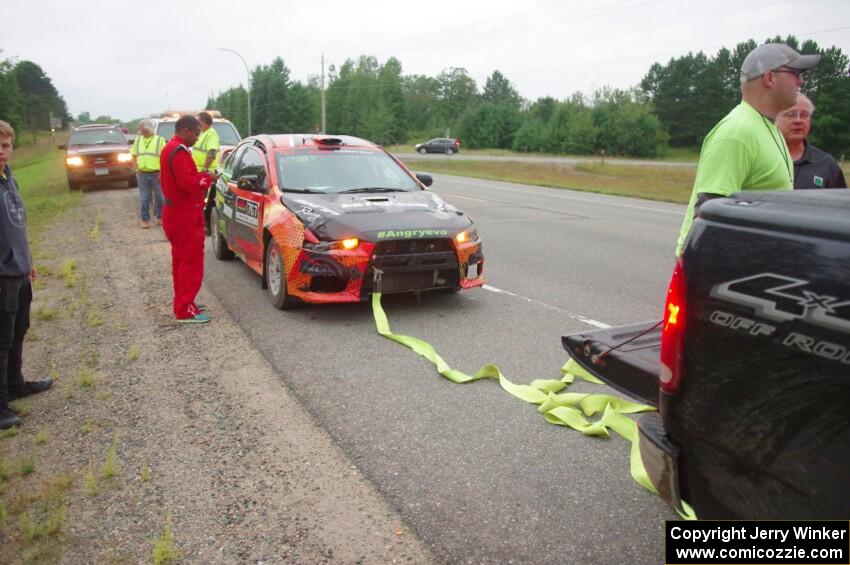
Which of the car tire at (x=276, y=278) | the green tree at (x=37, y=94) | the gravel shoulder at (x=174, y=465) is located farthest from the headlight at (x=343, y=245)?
the green tree at (x=37, y=94)

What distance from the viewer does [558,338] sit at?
6082 millimetres

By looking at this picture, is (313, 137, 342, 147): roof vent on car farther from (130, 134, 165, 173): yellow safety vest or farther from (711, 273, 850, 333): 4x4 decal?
(711, 273, 850, 333): 4x4 decal

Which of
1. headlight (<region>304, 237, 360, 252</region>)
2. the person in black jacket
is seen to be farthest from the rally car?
the person in black jacket

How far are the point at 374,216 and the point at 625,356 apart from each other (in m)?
3.52

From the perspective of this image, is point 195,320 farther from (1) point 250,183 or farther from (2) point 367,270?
(1) point 250,183

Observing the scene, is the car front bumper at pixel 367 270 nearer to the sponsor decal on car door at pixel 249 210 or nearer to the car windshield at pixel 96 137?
the sponsor decal on car door at pixel 249 210

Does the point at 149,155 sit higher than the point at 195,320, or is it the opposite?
the point at 149,155

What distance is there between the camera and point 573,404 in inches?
182

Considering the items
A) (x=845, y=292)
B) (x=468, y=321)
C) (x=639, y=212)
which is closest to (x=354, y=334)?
(x=468, y=321)

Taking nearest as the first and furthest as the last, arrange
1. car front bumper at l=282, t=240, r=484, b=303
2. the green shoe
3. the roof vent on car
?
car front bumper at l=282, t=240, r=484, b=303, the green shoe, the roof vent on car

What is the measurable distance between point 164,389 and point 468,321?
2.77 meters

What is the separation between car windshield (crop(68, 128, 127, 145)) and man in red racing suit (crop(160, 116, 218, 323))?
1625cm

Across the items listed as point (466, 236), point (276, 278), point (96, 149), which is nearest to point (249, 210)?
point (276, 278)

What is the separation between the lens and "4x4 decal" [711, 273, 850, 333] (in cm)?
178
